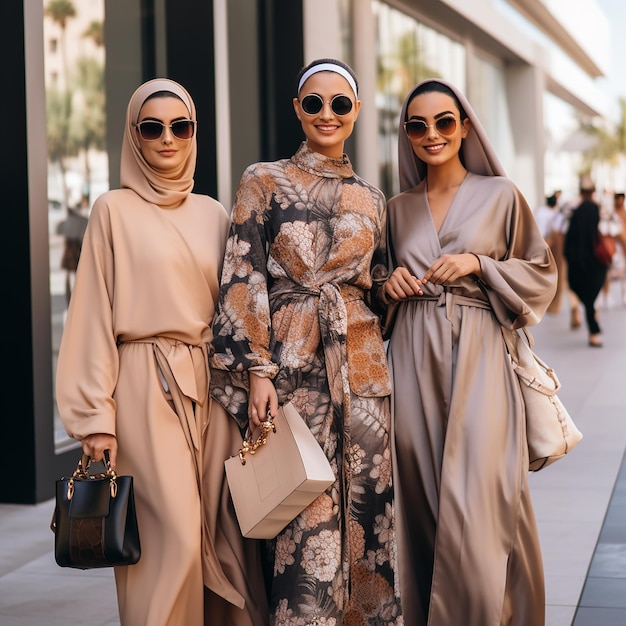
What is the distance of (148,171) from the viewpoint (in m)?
3.62

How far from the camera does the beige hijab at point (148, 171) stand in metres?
3.61

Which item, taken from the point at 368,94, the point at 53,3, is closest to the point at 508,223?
the point at 53,3

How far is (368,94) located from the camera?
44.9 ft

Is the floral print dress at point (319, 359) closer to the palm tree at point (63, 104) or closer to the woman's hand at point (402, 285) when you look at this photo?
the woman's hand at point (402, 285)

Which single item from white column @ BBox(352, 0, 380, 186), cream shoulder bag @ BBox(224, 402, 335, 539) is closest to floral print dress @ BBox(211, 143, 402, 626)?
cream shoulder bag @ BBox(224, 402, 335, 539)

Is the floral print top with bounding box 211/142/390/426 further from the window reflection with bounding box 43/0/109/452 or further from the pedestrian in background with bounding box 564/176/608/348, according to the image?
the pedestrian in background with bounding box 564/176/608/348

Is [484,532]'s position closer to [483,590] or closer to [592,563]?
[483,590]

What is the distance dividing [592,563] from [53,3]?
453 centimetres

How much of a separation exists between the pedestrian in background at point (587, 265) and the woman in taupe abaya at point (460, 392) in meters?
10.3

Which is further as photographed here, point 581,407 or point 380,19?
point 380,19

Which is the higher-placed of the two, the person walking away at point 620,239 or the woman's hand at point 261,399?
the person walking away at point 620,239

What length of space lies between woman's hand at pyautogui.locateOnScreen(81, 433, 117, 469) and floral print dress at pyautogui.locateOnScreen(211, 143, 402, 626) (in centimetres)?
38

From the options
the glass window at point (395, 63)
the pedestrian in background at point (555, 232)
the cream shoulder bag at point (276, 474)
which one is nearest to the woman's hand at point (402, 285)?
the cream shoulder bag at point (276, 474)

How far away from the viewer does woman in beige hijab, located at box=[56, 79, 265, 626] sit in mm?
3498
